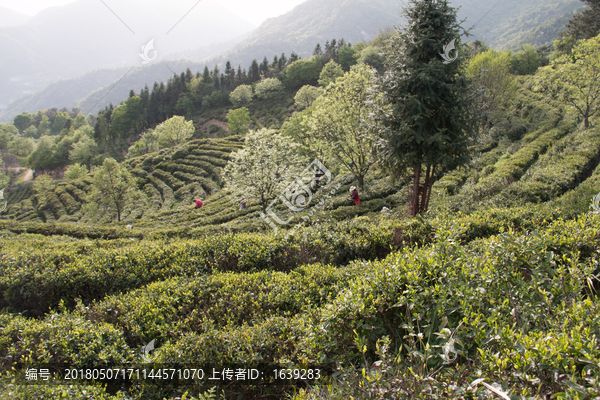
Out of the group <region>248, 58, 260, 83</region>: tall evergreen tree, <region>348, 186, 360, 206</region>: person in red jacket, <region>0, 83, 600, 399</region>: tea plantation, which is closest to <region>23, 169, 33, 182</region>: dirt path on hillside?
<region>248, 58, 260, 83</region>: tall evergreen tree

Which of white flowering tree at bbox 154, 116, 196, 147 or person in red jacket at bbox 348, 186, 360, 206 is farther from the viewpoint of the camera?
white flowering tree at bbox 154, 116, 196, 147

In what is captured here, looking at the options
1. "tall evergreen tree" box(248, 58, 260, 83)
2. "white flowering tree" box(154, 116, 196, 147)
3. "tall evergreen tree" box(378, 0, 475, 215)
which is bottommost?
"tall evergreen tree" box(378, 0, 475, 215)

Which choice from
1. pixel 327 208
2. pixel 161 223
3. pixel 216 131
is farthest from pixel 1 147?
pixel 327 208

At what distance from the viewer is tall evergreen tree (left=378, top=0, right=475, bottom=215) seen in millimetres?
9250

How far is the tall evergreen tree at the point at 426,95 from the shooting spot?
9.25 meters

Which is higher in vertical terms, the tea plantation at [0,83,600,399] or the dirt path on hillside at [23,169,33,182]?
the dirt path on hillside at [23,169,33,182]

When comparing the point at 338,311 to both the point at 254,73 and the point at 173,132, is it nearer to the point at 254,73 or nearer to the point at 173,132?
the point at 173,132

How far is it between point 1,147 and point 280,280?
345ft

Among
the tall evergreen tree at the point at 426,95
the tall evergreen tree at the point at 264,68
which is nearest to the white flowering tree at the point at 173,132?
the tall evergreen tree at the point at 264,68

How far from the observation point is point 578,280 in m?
2.98

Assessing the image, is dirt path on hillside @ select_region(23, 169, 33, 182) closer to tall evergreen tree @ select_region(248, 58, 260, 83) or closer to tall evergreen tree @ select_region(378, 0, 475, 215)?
tall evergreen tree @ select_region(248, 58, 260, 83)

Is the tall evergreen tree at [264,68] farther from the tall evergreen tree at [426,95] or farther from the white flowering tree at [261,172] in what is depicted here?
the tall evergreen tree at [426,95]

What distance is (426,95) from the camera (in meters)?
9.29

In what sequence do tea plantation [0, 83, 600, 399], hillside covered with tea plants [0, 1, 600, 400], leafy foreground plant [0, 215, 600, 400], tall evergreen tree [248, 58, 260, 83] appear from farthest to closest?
tall evergreen tree [248, 58, 260, 83], hillside covered with tea plants [0, 1, 600, 400], tea plantation [0, 83, 600, 399], leafy foreground plant [0, 215, 600, 400]
